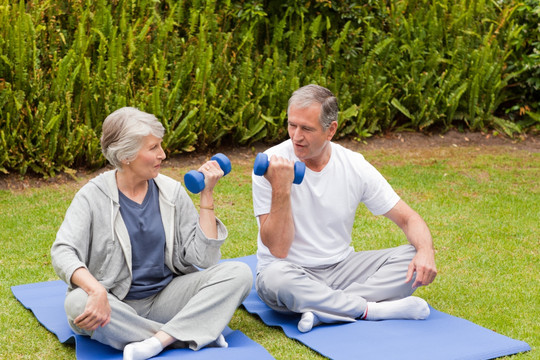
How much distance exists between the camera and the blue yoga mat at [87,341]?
12.2ft

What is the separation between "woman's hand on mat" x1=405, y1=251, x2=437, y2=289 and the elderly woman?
930 millimetres

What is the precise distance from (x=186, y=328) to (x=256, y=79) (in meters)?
5.36

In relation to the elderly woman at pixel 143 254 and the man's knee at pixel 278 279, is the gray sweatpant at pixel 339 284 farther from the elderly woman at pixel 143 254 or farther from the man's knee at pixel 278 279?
the elderly woman at pixel 143 254

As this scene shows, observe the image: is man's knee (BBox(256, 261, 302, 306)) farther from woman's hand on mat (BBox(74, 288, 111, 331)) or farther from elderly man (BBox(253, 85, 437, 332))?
woman's hand on mat (BBox(74, 288, 111, 331))

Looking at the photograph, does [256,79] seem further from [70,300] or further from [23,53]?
[70,300]

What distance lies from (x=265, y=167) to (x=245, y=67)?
4793 millimetres

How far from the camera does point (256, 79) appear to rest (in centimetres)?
878

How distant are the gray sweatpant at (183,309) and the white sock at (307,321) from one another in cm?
38

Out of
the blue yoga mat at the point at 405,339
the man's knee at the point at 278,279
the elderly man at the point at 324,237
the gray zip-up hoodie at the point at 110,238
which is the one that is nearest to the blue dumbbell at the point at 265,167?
the elderly man at the point at 324,237

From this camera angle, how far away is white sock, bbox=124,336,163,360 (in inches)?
142

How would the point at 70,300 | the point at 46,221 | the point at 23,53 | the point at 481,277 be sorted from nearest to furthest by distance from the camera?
1. the point at 70,300
2. the point at 481,277
3. the point at 46,221
4. the point at 23,53

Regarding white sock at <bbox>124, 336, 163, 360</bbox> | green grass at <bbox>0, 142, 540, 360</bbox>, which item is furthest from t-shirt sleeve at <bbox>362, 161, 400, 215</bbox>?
white sock at <bbox>124, 336, 163, 360</bbox>

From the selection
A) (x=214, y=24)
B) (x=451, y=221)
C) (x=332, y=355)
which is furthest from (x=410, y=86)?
(x=332, y=355)

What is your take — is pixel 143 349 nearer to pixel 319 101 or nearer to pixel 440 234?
pixel 319 101
